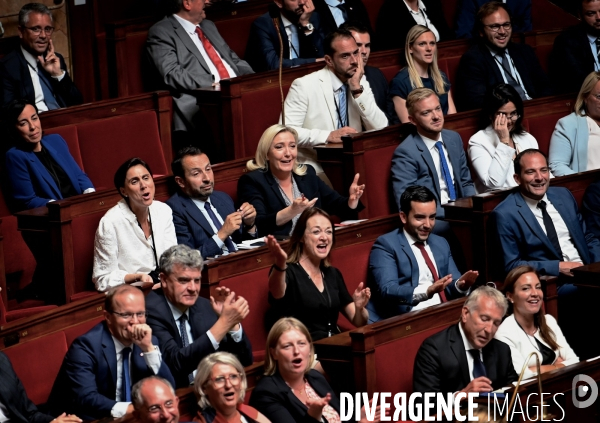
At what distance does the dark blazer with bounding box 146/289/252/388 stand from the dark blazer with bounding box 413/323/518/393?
308 mm

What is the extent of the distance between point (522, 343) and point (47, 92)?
50.9 inches

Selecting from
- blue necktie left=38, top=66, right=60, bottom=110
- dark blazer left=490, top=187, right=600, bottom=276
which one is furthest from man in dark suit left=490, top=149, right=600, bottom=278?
blue necktie left=38, top=66, right=60, bottom=110

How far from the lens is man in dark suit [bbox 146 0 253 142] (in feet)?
9.42

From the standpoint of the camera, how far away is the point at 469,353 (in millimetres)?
2066

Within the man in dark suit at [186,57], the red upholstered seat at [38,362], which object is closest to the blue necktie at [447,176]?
the man in dark suit at [186,57]

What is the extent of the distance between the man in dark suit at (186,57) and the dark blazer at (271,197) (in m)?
0.44

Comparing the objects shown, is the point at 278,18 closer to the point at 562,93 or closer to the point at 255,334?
the point at 562,93

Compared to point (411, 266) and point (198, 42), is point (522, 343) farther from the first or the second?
point (198, 42)

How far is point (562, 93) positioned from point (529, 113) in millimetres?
288

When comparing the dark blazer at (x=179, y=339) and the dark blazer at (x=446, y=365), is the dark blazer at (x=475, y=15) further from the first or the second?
the dark blazer at (x=179, y=339)

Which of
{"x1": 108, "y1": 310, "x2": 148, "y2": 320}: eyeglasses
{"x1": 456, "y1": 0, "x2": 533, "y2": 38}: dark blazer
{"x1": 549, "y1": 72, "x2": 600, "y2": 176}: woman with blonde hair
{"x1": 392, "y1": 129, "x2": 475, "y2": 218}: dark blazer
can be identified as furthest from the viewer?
{"x1": 456, "y1": 0, "x2": 533, "y2": 38}: dark blazer

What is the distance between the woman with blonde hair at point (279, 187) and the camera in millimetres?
2457

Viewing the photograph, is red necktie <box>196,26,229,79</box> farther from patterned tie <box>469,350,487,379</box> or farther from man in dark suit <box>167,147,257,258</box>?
patterned tie <box>469,350,487,379</box>

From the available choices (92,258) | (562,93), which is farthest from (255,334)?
(562,93)
